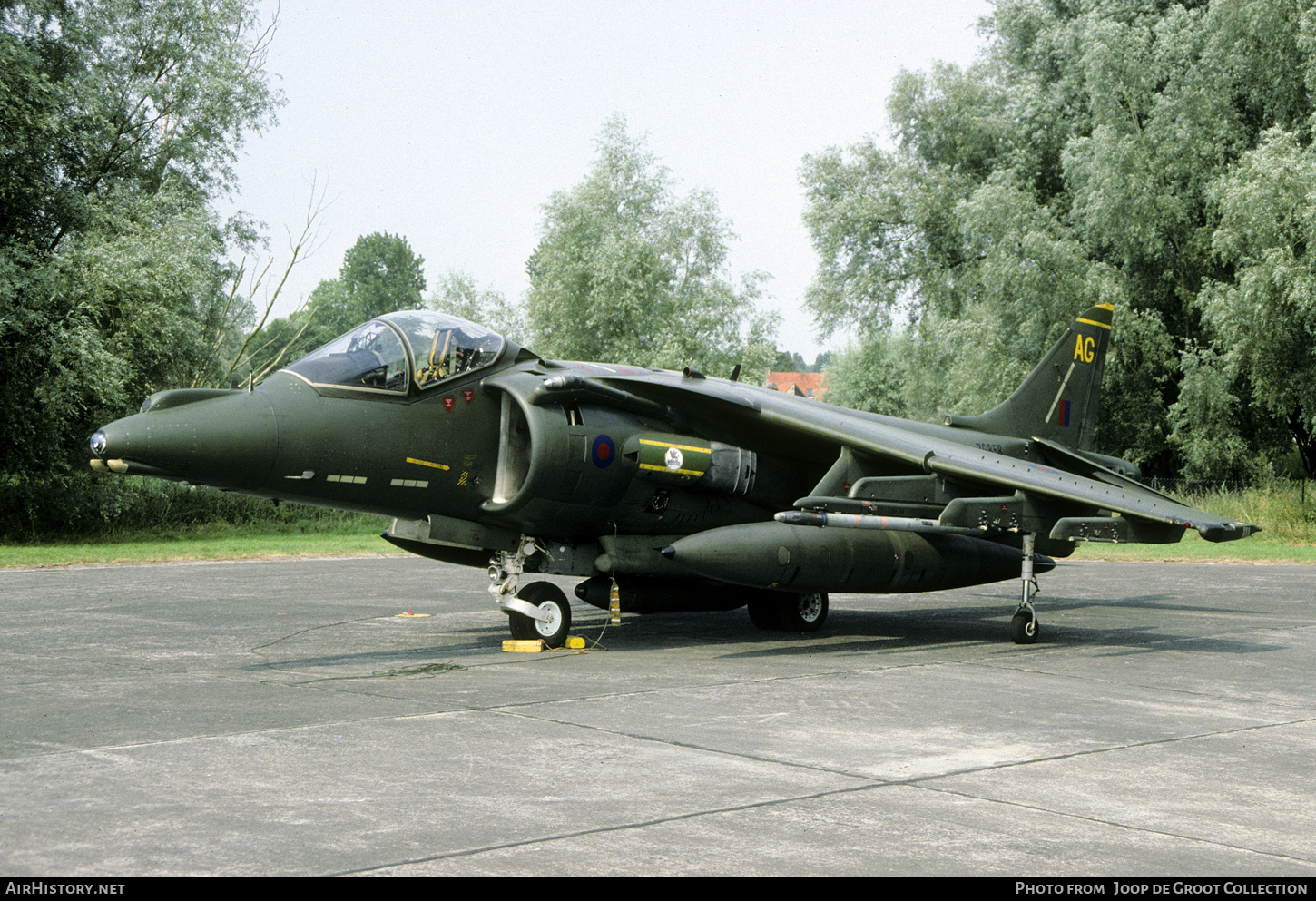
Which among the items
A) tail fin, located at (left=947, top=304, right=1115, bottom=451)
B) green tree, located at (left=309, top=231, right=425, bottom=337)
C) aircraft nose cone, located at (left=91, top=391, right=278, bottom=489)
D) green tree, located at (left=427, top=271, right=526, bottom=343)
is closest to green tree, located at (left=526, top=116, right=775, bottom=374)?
green tree, located at (left=427, top=271, right=526, bottom=343)

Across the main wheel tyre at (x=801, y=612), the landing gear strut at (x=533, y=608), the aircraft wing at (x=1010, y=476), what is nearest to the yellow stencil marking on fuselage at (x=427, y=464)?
the landing gear strut at (x=533, y=608)

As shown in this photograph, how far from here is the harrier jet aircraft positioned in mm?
9750

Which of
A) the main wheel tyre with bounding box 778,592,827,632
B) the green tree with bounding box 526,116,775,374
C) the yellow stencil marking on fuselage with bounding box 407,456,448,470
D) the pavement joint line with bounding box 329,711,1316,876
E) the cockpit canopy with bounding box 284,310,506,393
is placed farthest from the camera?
the green tree with bounding box 526,116,775,374

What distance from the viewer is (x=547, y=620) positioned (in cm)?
1062

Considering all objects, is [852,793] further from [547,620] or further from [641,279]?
[641,279]

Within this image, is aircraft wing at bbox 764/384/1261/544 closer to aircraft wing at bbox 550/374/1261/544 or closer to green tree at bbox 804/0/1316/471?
aircraft wing at bbox 550/374/1261/544

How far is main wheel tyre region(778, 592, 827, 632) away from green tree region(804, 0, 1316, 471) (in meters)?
19.9

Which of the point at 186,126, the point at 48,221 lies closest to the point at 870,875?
the point at 48,221

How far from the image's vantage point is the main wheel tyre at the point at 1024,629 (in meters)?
11.5

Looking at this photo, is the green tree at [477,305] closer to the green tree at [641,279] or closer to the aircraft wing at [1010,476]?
the green tree at [641,279]

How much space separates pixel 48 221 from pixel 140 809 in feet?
95.3

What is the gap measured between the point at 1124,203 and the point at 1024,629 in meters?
23.6

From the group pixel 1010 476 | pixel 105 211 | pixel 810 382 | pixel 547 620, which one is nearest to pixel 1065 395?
pixel 1010 476
